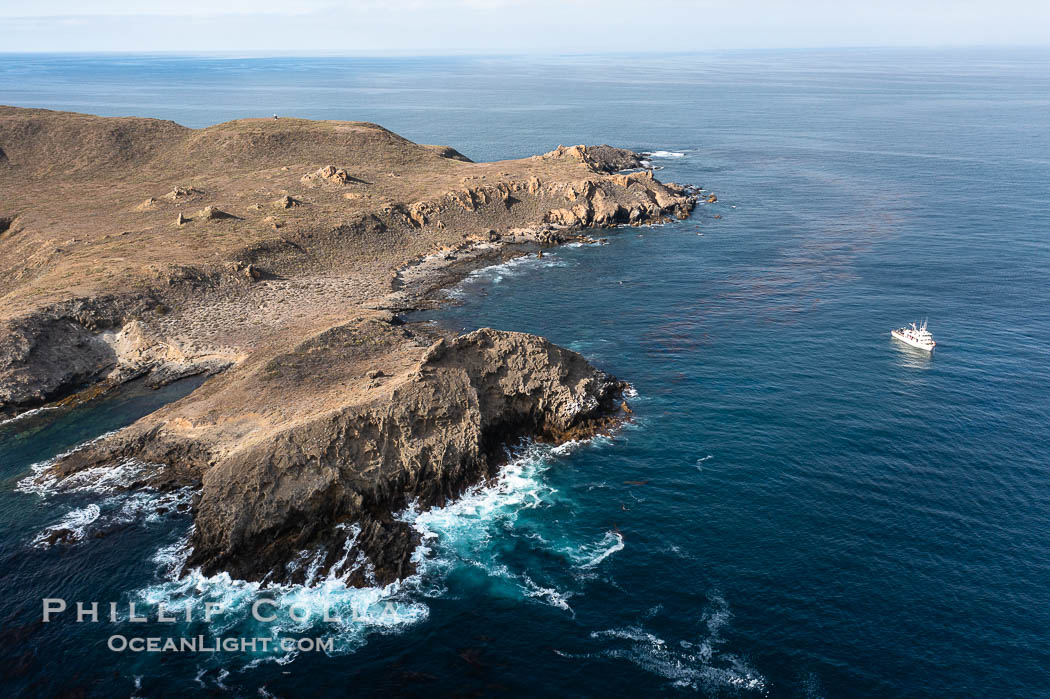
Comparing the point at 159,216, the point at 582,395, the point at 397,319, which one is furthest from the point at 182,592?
the point at 159,216

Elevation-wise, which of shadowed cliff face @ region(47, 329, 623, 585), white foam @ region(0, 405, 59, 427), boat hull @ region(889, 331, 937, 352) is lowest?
white foam @ region(0, 405, 59, 427)

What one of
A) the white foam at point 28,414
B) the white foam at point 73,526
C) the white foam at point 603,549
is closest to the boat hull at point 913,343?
the white foam at point 603,549

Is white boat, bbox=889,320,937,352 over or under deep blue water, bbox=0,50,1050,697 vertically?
over

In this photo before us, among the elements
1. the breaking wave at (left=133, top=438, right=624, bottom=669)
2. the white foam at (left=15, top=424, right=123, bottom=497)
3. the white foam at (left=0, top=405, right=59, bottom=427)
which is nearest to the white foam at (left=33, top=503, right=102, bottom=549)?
the white foam at (left=15, top=424, right=123, bottom=497)

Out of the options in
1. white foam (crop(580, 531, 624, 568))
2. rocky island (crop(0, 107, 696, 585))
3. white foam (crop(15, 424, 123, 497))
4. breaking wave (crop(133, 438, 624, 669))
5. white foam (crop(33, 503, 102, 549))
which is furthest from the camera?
white foam (crop(15, 424, 123, 497))

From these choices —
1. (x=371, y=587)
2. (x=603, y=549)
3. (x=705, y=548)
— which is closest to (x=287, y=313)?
(x=371, y=587)

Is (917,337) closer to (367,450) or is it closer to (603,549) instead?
(603,549)

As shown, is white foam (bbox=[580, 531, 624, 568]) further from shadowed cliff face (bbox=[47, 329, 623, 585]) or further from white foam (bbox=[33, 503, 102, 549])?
white foam (bbox=[33, 503, 102, 549])
